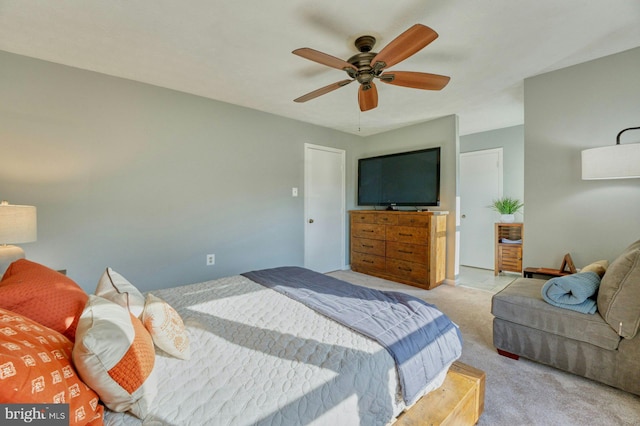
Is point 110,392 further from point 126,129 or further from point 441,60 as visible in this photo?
point 441,60

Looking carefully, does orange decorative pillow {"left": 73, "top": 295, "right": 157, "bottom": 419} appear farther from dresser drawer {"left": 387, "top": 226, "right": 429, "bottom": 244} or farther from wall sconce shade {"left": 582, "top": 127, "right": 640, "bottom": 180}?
dresser drawer {"left": 387, "top": 226, "right": 429, "bottom": 244}

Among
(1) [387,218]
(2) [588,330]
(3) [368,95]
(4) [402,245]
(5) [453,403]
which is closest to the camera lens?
(5) [453,403]

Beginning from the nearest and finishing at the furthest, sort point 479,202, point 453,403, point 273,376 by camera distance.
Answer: point 273,376
point 453,403
point 479,202

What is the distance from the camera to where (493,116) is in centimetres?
381

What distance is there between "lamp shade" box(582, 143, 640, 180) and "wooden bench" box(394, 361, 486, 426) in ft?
6.01

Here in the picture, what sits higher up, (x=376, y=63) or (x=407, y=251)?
(x=376, y=63)

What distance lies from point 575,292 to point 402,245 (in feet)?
7.06

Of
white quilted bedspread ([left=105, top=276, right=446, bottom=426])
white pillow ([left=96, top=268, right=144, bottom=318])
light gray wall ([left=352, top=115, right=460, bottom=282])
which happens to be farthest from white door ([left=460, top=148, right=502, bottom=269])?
white pillow ([left=96, top=268, right=144, bottom=318])

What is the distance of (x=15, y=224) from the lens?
5.87ft

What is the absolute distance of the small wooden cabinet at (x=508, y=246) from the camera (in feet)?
13.8

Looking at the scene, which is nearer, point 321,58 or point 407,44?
point 407,44

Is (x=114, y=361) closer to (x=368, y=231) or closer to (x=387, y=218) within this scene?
(x=387, y=218)

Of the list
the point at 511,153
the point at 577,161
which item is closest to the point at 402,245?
the point at 577,161

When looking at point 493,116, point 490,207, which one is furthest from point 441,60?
point 490,207
